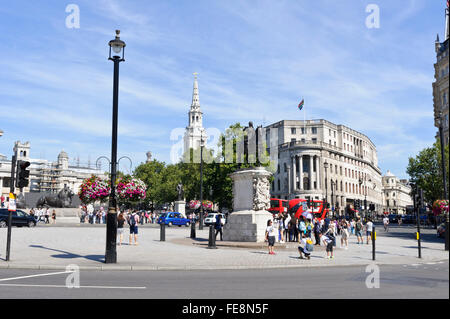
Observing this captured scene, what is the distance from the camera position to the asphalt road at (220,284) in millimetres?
8180

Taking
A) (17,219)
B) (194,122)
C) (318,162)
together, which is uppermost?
(194,122)

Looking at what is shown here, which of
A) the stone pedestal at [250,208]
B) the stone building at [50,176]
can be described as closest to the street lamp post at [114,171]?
the stone pedestal at [250,208]

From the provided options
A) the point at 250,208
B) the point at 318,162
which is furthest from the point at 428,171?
the point at 250,208

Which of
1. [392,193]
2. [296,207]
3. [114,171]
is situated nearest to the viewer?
[114,171]

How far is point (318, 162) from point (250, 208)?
72.9 metres

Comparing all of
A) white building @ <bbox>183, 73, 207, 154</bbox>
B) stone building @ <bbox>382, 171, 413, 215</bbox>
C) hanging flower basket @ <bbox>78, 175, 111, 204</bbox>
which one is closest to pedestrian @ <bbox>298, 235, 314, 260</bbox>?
hanging flower basket @ <bbox>78, 175, 111, 204</bbox>

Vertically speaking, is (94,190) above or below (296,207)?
above

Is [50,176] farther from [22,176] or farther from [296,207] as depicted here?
[22,176]

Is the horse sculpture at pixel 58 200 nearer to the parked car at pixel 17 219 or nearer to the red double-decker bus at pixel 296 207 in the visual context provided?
the parked car at pixel 17 219

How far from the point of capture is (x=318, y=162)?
304 feet
